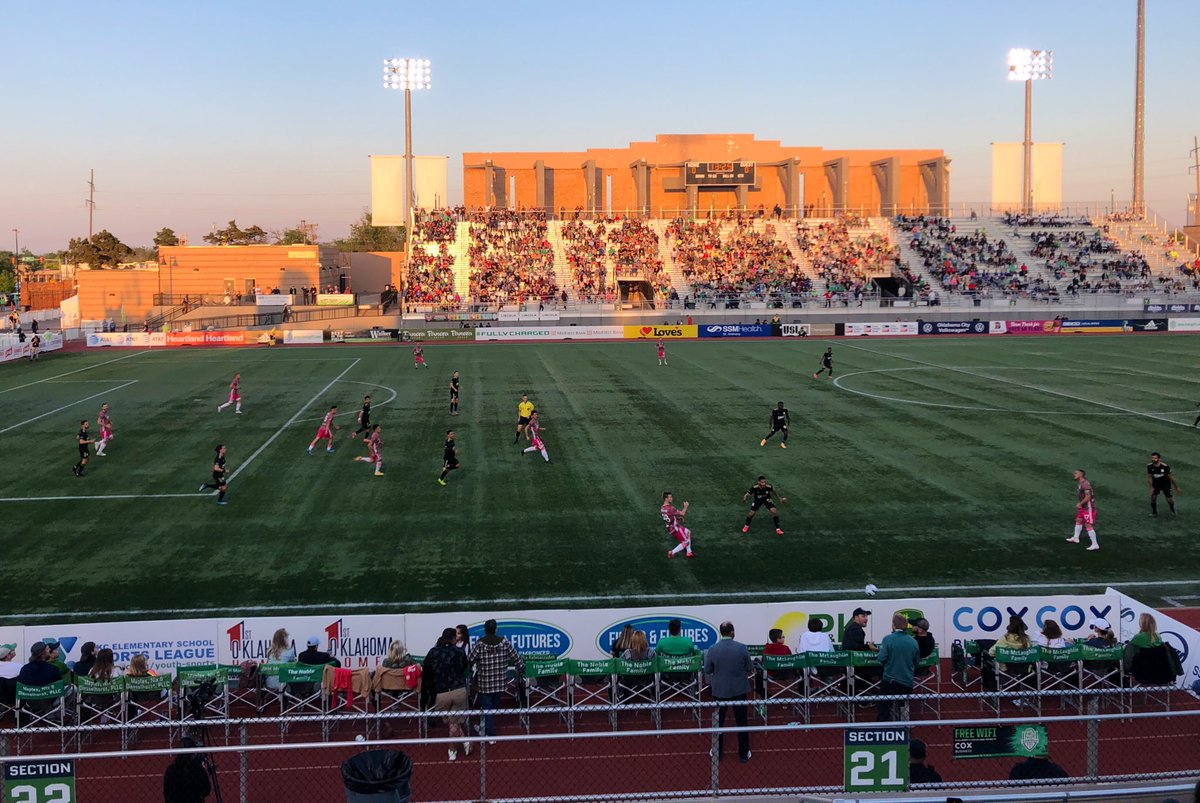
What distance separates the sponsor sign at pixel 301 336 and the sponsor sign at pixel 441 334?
6274 millimetres

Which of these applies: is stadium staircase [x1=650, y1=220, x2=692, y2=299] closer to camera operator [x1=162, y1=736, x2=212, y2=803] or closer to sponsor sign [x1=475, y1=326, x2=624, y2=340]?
sponsor sign [x1=475, y1=326, x2=624, y2=340]

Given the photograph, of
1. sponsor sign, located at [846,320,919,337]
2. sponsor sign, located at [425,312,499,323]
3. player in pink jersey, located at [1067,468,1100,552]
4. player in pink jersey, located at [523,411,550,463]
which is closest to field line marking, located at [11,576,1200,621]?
player in pink jersey, located at [1067,468,1100,552]

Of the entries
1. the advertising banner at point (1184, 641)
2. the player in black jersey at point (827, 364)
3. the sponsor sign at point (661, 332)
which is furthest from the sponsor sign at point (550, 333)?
the advertising banner at point (1184, 641)

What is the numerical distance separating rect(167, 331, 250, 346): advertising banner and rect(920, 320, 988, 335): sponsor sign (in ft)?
148

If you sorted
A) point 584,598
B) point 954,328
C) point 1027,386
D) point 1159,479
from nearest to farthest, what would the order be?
1. point 584,598
2. point 1159,479
3. point 1027,386
4. point 954,328

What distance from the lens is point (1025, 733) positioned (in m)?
9.07


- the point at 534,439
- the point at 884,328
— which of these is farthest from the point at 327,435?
the point at 884,328

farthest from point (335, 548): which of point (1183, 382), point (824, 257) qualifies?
point (824, 257)

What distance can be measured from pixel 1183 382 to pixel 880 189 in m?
59.7

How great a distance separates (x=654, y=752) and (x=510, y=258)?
7352 centimetres

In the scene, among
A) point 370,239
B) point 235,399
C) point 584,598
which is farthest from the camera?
point 370,239

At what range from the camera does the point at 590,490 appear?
24281 millimetres

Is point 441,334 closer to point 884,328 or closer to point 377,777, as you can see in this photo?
point 884,328

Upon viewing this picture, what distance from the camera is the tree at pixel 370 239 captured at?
169 metres
